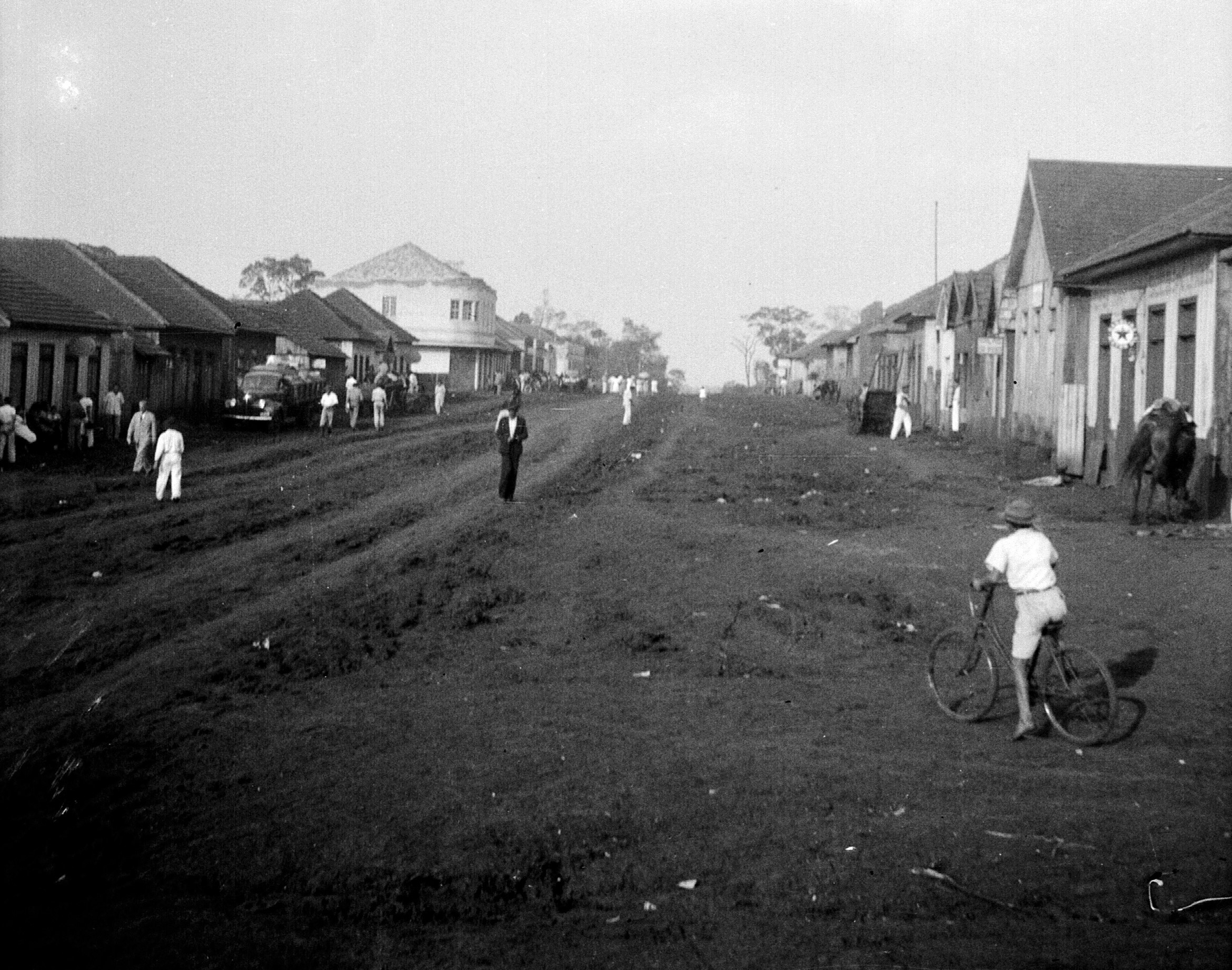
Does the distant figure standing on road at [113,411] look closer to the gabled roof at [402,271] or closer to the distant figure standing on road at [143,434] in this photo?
the distant figure standing on road at [143,434]

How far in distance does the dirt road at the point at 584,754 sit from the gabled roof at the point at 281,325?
114 feet

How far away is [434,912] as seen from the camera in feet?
21.5

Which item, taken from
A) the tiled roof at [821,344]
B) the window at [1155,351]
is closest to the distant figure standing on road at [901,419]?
the window at [1155,351]

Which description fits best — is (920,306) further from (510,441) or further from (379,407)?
(510,441)

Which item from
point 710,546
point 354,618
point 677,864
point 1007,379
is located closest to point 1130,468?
point 710,546

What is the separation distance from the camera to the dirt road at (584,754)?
641 cm

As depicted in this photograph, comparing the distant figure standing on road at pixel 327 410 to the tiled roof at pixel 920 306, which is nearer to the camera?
the distant figure standing on road at pixel 327 410

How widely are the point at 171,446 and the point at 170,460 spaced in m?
0.27

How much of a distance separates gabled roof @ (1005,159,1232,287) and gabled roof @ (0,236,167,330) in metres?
24.4

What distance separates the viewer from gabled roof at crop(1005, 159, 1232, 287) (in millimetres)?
29578

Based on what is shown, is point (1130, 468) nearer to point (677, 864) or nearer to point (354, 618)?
point (354, 618)

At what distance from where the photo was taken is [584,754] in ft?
30.0

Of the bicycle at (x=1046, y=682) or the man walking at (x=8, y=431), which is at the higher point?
the man walking at (x=8, y=431)

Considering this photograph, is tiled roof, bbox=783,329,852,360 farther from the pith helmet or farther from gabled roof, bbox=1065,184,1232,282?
the pith helmet
